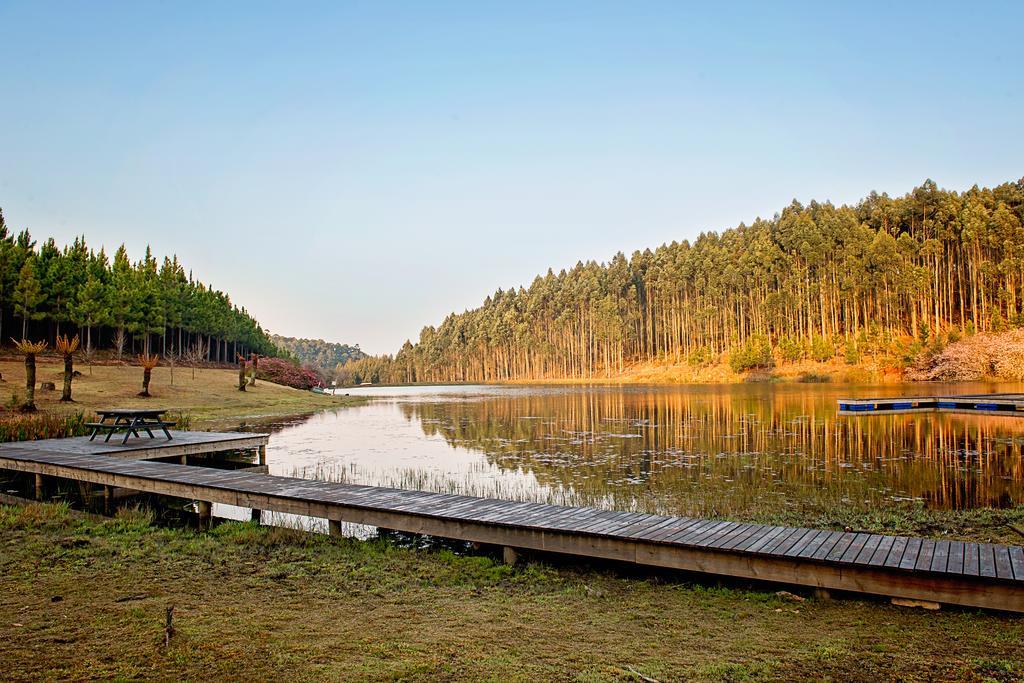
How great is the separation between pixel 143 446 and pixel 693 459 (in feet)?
48.8

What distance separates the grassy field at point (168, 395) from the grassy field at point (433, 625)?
24936 mm

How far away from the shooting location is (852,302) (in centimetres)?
7862

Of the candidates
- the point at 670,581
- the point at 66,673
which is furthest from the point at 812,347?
the point at 66,673

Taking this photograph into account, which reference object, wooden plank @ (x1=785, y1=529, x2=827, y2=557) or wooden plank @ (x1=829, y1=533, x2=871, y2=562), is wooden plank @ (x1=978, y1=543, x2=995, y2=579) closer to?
wooden plank @ (x1=829, y1=533, x2=871, y2=562)

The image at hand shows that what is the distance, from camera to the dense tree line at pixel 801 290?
70125 mm

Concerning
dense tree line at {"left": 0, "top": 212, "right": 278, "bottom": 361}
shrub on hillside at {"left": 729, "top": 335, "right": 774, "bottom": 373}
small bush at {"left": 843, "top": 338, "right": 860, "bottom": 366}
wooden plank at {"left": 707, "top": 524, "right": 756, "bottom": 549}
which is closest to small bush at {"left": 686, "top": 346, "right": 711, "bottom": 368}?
shrub on hillside at {"left": 729, "top": 335, "right": 774, "bottom": 373}

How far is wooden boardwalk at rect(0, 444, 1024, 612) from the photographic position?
6.41 meters

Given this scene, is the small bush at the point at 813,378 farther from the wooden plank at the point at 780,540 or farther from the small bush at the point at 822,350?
the wooden plank at the point at 780,540

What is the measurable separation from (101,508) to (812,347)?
75.5 meters

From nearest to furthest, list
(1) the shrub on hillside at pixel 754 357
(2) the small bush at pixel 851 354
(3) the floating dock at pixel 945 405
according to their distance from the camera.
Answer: (3) the floating dock at pixel 945 405
(2) the small bush at pixel 851 354
(1) the shrub on hillside at pixel 754 357

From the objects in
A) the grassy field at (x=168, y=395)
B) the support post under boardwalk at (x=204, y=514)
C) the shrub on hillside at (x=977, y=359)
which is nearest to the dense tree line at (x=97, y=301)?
the grassy field at (x=168, y=395)

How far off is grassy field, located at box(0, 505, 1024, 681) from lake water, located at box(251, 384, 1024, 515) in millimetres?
5142

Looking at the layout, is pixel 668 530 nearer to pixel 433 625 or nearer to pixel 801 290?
pixel 433 625

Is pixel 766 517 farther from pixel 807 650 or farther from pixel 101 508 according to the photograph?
pixel 101 508
